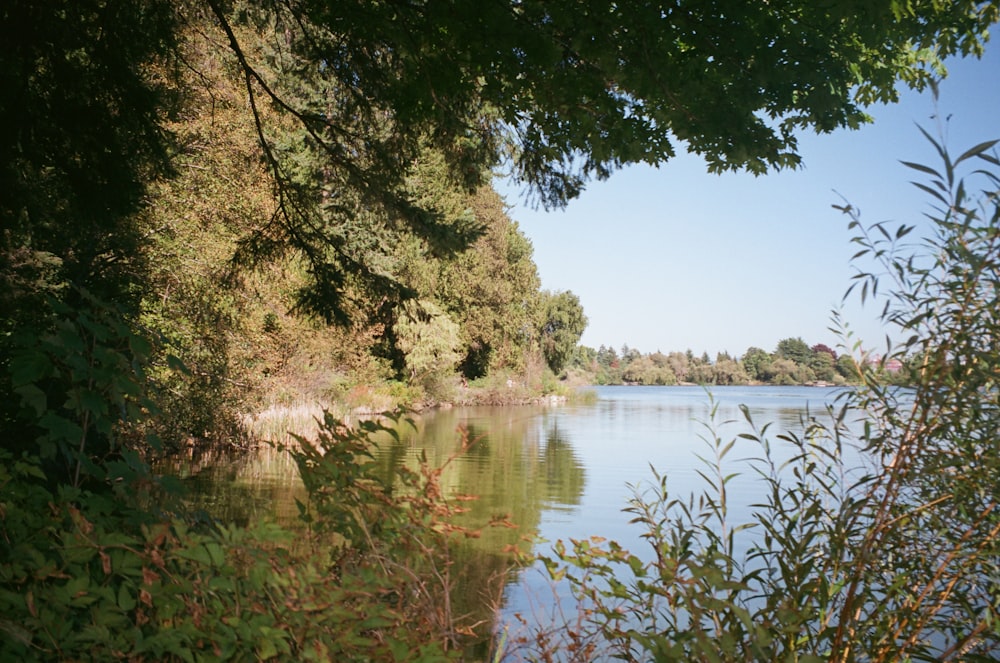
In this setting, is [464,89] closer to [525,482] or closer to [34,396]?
[34,396]

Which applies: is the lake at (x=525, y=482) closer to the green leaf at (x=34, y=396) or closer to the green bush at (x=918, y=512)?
the green bush at (x=918, y=512)

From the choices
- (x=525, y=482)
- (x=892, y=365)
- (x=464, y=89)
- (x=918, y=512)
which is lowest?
Result: (x=525, y=482)

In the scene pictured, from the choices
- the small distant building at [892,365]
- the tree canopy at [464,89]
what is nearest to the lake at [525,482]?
the small distant building at [892,365]

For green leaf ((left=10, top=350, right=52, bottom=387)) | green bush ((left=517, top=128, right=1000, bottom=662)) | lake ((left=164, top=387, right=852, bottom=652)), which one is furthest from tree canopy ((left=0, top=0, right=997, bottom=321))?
green leaf ((left=10, top=350, right=52, bottom=387))

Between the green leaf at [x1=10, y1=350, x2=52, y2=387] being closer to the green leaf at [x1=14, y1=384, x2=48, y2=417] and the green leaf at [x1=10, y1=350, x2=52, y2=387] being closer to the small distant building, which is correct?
the green leaf at [x1=14, y1=384, x2=48, y2=417]

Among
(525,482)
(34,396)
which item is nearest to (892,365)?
(34,396)

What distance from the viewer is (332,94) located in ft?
19.3

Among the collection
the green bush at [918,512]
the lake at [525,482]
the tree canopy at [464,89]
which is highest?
the tree canopy at [464,89]

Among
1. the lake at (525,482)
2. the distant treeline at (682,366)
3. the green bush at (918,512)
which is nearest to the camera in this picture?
the green bush at (918,512)

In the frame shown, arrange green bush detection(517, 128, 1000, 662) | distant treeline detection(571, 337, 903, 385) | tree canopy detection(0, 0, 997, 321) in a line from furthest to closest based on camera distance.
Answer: distant treeline detection(571, 337, 903, 385)
tree canopy detection(0, 0, 997, 321)
green bush detection(517, 128, 1000, 662)

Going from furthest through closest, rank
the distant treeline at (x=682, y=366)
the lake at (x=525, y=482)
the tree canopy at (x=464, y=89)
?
the distant treeline at (x=682, y=366) → the lake at (x=525, y=482) → the tree canopy at (x=464, y=89)

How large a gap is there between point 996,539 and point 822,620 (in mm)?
563

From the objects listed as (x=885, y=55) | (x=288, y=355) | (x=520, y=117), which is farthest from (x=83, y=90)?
(x=288, y=355)

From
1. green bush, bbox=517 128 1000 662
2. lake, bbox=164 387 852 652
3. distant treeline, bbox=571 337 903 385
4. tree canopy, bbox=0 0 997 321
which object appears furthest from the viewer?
distant treeline, bbox=571 337 903 385
